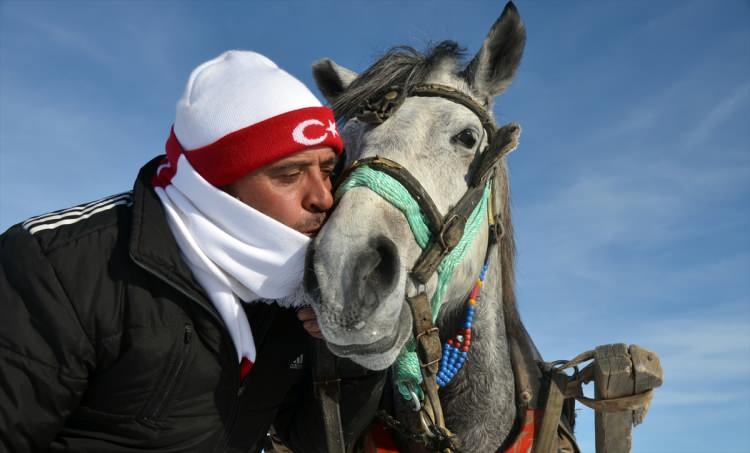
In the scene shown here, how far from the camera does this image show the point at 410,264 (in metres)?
2.45

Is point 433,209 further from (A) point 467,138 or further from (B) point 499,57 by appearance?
(B) point 499,57

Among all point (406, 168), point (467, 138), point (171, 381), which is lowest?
point (171, 381)

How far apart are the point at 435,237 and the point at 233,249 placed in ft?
2.85

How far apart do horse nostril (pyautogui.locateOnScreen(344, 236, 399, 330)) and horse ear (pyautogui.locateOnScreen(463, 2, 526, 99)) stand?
1.54 meters

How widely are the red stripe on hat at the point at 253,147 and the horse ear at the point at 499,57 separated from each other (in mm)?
1374

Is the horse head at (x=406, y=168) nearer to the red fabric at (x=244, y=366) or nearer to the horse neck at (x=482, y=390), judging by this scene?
the horse neck at (x=482, y=390)

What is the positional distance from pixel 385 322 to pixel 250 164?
78 centimetres

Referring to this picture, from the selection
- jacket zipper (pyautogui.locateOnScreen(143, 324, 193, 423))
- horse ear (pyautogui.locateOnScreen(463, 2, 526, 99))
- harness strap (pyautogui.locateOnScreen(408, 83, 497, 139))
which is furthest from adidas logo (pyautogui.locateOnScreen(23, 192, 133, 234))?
horse ear (pyautogui.locateOnScreen(463, 2, 526, 99))

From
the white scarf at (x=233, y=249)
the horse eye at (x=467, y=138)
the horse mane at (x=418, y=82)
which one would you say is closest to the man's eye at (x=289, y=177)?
the white scarf at (x=233, y=249)

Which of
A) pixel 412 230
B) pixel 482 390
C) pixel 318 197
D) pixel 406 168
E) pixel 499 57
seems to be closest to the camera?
pixel 318 197

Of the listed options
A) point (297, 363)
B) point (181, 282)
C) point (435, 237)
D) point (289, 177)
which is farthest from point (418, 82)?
point (181, 282)

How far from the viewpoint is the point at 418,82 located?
3119mm

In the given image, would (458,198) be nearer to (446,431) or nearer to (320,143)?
(320,143)

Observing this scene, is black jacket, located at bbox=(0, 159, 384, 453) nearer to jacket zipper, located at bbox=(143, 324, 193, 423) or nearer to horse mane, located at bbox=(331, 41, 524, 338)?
jacket zipper, located at bbox=(143, 324, 193, 423)
